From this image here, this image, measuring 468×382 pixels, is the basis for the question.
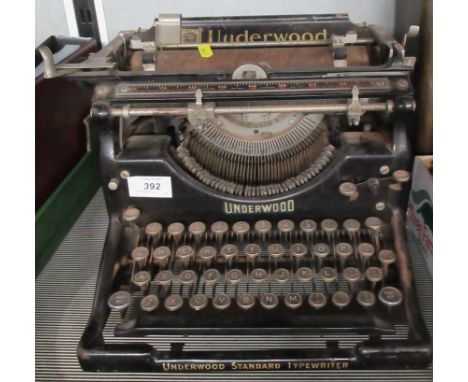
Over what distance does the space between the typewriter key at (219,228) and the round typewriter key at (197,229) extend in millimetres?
37

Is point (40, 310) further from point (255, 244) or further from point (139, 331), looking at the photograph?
point (255, 244)

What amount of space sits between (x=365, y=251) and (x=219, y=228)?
1.73 feet

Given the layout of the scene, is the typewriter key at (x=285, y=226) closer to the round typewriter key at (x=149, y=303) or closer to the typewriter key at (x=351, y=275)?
the typewriter key at (x=351, y=275)

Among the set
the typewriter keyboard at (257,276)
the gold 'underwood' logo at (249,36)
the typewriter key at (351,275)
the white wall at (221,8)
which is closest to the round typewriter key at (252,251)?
the typewriter keyboard at (257,276)

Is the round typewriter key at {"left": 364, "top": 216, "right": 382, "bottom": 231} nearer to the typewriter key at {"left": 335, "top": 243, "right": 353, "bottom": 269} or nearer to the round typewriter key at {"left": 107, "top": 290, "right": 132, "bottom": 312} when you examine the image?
the typewriter key at {"left": 335, "top": 243, "right": 353, "bottom": 269}

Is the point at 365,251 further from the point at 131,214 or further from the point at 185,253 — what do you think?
the point at 131,214

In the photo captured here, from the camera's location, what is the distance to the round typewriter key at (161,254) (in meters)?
1.69

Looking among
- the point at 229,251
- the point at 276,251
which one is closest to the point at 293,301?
the point at 276,251

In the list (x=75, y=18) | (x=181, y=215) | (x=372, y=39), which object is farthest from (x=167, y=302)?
(x=75, y=18)

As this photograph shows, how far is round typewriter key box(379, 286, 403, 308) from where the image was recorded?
154 cm

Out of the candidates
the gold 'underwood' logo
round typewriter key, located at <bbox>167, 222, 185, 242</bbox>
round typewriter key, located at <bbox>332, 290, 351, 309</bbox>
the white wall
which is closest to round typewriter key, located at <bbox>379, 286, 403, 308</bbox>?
round typewriter key, located at <bbox>332, 290, 351, 309</bbox>

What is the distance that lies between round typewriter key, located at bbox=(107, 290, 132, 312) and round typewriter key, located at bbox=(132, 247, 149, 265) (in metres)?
0.13

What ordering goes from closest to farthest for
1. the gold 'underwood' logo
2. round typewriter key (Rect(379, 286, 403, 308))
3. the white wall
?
round typewriter key (Rect(379, 286, 403, 308))
the gold 'underwood' logo
the white wall

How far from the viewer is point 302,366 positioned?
58.9 inches
